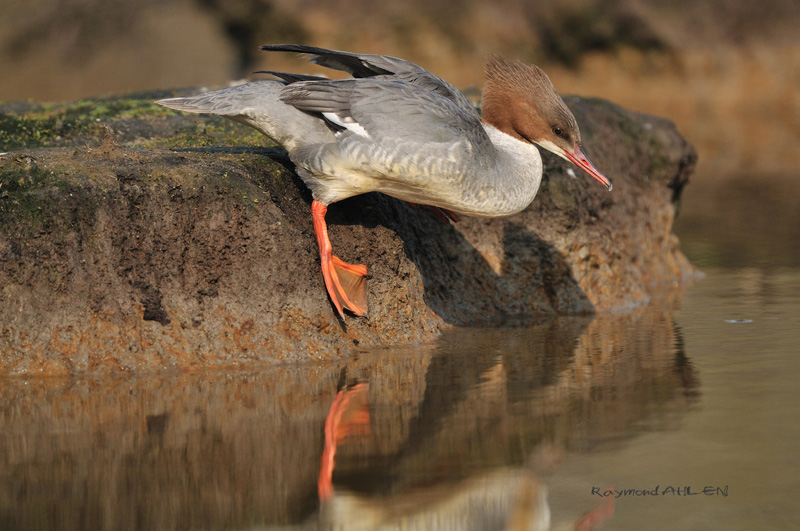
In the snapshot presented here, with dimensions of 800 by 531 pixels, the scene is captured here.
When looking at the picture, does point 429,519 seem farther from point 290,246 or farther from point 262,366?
point 290,246

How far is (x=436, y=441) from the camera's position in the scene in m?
3.75

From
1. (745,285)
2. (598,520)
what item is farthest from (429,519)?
(745,285)

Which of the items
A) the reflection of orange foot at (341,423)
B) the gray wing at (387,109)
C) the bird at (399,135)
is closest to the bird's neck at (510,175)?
the bird at (399,135)

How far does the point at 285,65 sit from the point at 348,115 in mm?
18964

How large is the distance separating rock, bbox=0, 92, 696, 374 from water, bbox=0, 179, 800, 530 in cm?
21

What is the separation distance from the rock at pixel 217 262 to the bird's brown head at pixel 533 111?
0.93 meters

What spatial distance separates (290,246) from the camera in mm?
5191

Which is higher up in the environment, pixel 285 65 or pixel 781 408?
pixel 285 65

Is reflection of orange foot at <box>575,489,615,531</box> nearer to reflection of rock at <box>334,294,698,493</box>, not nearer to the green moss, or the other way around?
reflection of rock at <box>334,294,698,493</box>

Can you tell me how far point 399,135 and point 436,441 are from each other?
5.78ft

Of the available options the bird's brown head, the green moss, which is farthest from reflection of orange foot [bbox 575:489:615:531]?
the green moss

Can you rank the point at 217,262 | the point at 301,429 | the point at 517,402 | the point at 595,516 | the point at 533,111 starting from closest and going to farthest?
1. the point at 595,516
2. the point at 301,429
3. the point at 517,402
4. the point at 217,262
5. the point at 533,111
